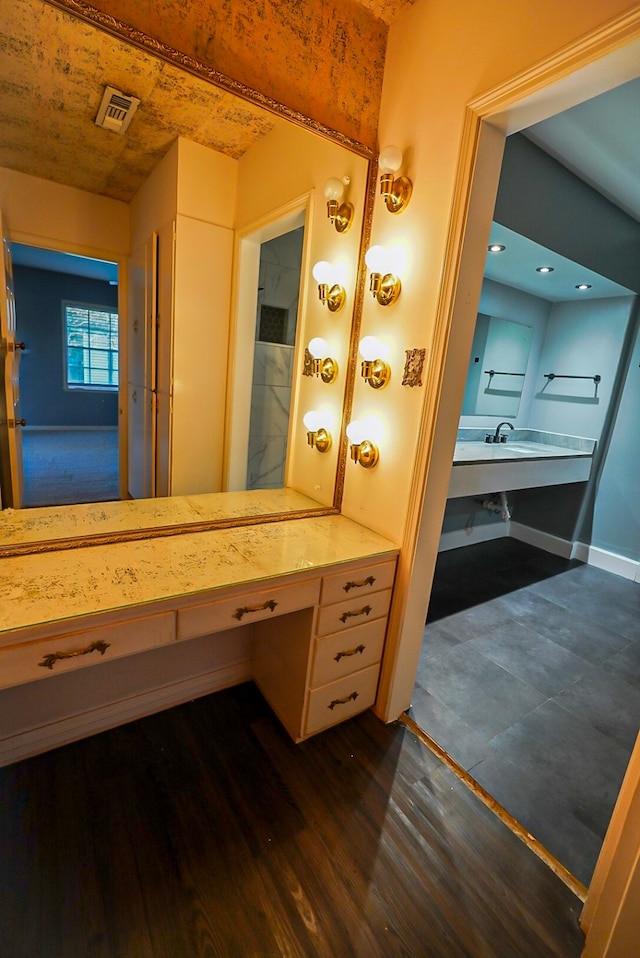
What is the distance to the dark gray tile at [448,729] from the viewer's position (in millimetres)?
1587

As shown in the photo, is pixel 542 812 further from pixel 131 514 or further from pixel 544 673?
pixel 131 514

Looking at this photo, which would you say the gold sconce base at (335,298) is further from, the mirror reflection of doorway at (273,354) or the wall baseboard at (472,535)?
the wall baseboard at (472,535)

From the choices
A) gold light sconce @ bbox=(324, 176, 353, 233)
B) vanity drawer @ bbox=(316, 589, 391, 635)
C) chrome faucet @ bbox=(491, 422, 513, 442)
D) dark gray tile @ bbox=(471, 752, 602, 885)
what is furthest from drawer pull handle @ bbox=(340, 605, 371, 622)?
chrome faucet @ bbox=(491, 422, 513, 442)

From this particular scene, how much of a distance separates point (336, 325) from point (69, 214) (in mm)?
967

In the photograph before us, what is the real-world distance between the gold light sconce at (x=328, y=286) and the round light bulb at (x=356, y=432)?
19.0 inches

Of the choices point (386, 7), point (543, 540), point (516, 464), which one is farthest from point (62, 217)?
point (543, 540)

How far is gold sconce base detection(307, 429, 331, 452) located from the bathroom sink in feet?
2.61

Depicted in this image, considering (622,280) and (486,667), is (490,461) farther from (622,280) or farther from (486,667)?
(622,280)

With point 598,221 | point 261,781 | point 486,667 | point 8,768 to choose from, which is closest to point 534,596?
point 486,667

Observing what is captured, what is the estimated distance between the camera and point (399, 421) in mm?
1537

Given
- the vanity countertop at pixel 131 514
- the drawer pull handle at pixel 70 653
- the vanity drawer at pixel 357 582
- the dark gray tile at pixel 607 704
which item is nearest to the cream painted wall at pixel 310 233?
the vanity countertop at pixel 131 514

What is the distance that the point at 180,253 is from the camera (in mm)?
1365

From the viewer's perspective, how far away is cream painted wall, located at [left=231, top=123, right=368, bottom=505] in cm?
146

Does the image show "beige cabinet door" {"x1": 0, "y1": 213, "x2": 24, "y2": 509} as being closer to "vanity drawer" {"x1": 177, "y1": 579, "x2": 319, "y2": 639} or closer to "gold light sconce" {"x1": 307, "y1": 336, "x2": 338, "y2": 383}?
"vanity drawer" {"x1": 177, "y1": 579, "x2": 319, "y2": 639}
